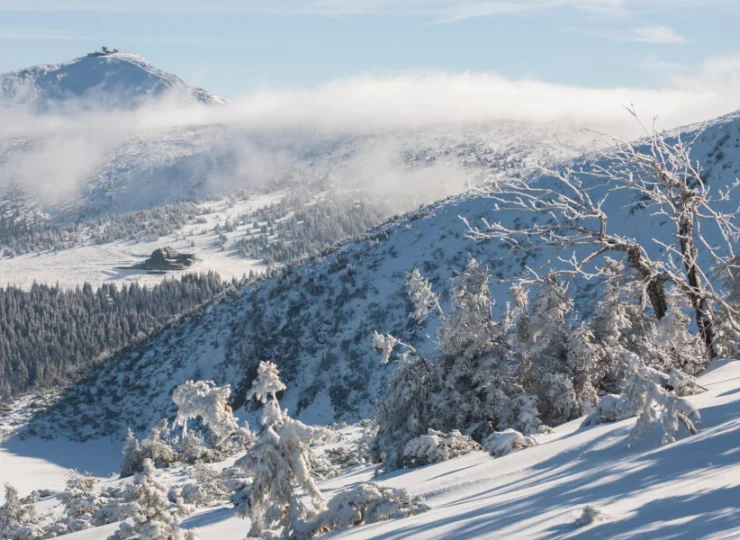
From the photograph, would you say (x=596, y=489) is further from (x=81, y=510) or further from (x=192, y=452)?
(x=192, y=452)

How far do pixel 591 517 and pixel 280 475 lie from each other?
13.5ft

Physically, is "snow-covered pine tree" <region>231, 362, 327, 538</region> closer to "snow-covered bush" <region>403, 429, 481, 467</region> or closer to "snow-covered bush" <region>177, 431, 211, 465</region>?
"snow-covered bush" <region>403, 429, 481, 467</region>

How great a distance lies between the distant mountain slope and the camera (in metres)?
58.3

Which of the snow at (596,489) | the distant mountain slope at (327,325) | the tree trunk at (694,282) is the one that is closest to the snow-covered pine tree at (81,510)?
the snow at (596,489)

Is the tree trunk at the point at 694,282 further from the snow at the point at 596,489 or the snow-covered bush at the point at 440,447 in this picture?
the snow-covered bush at the point at 440,447

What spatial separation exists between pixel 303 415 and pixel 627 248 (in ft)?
161

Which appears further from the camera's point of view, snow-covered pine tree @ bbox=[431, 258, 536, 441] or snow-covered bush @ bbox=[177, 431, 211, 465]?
snow-covered bush @ bbox=[177, 431, 211, 465]

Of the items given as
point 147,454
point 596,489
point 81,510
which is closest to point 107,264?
point 147,454

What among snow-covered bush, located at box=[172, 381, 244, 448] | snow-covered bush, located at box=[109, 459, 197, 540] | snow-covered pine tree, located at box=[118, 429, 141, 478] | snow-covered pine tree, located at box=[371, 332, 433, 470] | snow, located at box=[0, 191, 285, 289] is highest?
snow, located at box=[0, 191, 285, 289]

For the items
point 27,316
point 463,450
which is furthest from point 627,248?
point 27,316

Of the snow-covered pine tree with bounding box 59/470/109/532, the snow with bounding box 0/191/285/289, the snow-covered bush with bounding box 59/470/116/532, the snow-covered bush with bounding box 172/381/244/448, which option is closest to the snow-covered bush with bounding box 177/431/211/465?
the snow-covered bush with bounding box 59/470/116/532

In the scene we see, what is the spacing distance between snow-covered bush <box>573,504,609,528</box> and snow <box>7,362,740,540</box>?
24 mm

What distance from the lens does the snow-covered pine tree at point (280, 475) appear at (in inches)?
330

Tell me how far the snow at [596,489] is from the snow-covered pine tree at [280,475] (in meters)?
0.68
